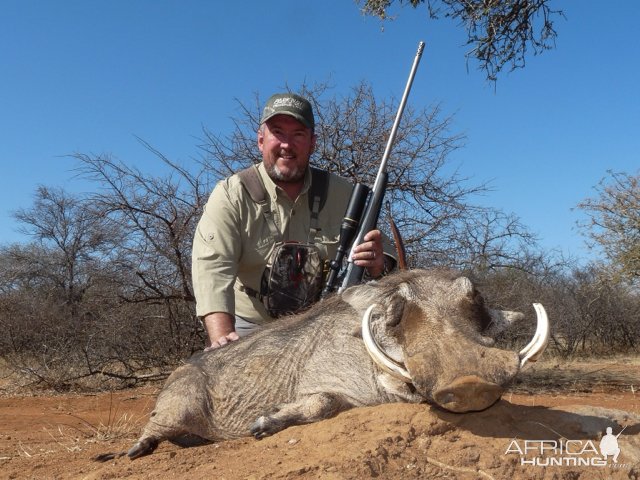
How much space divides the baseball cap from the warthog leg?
91.3 inches

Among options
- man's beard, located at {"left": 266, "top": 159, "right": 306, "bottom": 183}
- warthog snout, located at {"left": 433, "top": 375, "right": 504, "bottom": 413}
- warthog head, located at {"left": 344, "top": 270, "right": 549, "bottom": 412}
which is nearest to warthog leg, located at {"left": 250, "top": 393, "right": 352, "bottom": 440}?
warthog head, located at {"left": 344, "top": 270, "right": 549, "bottom": 412}

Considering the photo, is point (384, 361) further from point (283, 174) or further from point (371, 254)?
point (283, 174)

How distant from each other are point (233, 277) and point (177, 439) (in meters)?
1.20

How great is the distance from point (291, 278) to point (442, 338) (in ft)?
7.18

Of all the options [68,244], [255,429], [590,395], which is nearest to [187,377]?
[255,429]

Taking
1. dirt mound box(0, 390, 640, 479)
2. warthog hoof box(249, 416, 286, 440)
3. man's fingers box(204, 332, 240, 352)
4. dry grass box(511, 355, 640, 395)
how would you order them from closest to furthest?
dirt mound box(0, 390, 640, 479)
warthog hoof box(249, 416, 286, 440)
man's fingers box(204, 332, 240, 352)
dry grass box(511, 355, 640, 395)

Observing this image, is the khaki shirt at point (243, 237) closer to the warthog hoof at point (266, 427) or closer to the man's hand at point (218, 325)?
the man's hand at point (218, 325)

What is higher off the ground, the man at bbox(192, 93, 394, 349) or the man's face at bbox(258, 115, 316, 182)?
the man's face at bbox(258, 115, 316, 182)

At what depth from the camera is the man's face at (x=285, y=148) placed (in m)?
4.97

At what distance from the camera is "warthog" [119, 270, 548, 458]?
8.11 feet

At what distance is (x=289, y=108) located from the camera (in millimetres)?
4863

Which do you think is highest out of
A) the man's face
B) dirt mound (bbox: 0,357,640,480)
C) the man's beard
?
the man's face

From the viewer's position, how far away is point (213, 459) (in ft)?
9.75

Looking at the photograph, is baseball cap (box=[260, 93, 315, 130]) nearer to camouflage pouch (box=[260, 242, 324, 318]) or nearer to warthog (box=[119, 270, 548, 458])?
camouflage pouch (box=[260, 242, 324, 318])
